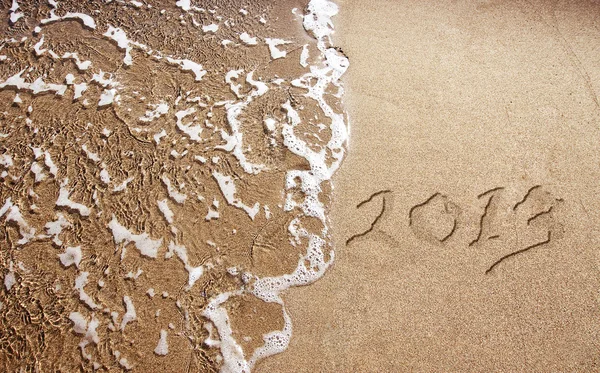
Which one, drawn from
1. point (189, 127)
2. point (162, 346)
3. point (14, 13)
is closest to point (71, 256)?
point (162, 346)

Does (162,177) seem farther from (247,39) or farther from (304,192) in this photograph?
(247,39)

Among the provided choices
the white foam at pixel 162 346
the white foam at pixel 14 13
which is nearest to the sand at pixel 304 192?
the white foam at pixel 162 346

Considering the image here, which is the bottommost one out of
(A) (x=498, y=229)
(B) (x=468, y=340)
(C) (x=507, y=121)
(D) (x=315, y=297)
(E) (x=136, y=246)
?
(E) (x=136, y=246)

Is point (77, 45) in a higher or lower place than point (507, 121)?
lower

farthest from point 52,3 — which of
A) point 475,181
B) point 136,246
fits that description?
point 475,181

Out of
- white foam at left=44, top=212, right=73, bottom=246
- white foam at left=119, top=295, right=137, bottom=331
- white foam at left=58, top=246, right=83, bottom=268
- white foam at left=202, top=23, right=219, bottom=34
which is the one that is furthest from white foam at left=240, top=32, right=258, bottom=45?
white foam at left=119, top=295, right=137, bottom=331

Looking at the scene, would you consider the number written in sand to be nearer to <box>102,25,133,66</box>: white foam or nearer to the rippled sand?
the rippled sand

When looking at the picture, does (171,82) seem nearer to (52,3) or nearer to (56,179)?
(56,179)

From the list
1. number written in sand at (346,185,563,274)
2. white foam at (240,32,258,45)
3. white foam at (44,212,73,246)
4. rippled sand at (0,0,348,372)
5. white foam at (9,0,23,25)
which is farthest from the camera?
white foam at (9,0,23,25)
